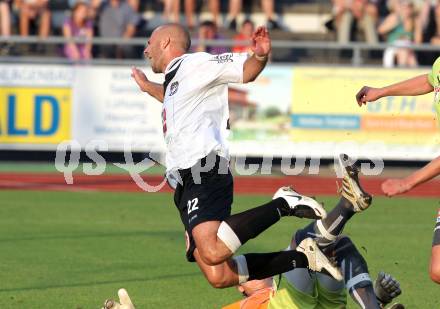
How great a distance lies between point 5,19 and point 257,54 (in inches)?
535

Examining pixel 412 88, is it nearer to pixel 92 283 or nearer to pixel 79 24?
pixel 92 283

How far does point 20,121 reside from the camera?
1756 cm

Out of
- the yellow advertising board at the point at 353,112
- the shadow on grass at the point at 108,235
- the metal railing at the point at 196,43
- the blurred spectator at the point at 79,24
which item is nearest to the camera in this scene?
the shadow on grass at the point at 108,235

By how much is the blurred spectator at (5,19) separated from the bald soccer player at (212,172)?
41.2 feet

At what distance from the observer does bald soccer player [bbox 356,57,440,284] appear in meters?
6.37

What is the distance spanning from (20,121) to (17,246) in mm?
7258

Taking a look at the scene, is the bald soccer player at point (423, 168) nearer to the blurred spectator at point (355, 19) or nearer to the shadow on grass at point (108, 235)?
the shadow on grass at point (108, 235)

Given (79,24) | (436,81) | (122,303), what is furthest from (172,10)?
(122,303)

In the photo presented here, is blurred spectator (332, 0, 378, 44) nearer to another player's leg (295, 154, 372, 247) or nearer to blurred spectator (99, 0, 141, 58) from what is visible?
blurred spectator (99, 0, 141, 58)

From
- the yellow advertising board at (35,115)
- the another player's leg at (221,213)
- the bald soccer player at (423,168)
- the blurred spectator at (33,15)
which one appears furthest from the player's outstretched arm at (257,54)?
the blurred spectator at (33,15)

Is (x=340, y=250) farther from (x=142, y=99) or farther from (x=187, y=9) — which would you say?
(x=187, y=9)

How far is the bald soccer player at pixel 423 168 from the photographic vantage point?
6.37 m

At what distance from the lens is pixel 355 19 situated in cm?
1966

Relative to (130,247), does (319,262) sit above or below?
above
